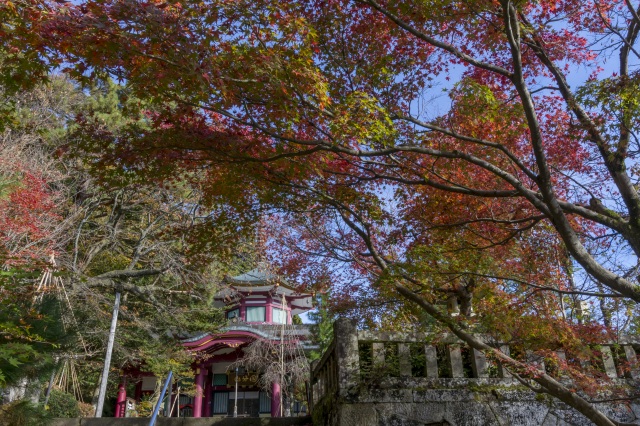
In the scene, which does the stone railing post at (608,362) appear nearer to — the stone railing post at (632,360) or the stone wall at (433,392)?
the stone wall at (433,392)

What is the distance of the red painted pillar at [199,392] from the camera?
2162 centimetres

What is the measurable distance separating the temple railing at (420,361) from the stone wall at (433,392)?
0.01 metres

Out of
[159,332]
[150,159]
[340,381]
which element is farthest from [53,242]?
[340,381]

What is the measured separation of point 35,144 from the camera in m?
17.8

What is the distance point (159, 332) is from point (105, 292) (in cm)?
339

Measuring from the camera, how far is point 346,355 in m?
7.13

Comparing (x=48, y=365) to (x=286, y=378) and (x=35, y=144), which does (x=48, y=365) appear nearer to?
(x=35, y=144)

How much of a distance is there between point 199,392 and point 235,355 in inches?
89.3

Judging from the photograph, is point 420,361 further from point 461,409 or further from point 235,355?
point 235,355

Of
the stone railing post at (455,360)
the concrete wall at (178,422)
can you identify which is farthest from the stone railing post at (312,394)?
the stone railing post at (455,360)

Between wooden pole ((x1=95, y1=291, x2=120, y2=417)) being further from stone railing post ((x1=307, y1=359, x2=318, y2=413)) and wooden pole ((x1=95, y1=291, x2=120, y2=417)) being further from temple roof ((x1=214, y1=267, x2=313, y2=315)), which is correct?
temple roof ((x1=214, y1=267, x2=313, y2=315))

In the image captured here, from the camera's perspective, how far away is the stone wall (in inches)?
268

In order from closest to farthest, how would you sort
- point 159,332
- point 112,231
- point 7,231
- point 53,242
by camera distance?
point 7,231 → point 53,242 → point 112,231 → point 159,332

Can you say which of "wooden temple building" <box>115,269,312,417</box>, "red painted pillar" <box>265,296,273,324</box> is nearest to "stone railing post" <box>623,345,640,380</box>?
"wooden temple building" <box>115,269,312,417</box>
